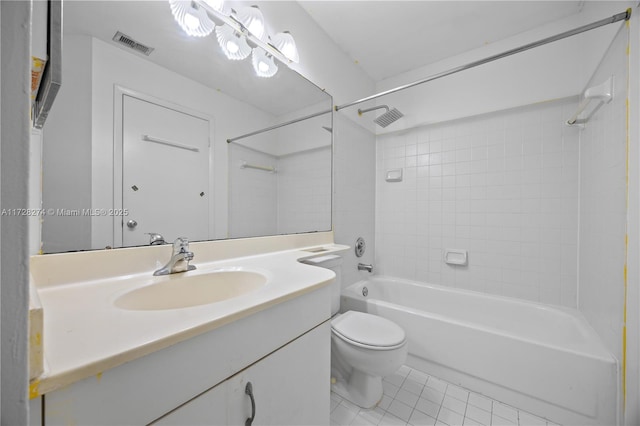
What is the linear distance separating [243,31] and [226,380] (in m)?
1.43

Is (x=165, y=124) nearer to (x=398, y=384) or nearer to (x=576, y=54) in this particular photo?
(x=398, y=384)

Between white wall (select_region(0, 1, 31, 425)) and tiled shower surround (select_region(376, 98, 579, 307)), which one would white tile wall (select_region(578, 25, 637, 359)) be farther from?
white wall (select_region(0, 1, 31, 425))

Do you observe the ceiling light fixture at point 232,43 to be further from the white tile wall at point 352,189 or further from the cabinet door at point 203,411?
the cabinet door at point 203,411

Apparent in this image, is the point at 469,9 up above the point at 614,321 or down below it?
above

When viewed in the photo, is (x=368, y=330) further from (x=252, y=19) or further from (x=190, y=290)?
(x=252, y=19)

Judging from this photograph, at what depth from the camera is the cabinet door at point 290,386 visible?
1.90 ft

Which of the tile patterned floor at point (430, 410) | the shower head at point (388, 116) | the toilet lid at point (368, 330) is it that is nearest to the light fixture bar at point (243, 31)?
the shower head at point (388, 116)

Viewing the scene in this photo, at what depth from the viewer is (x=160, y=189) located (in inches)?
35.9

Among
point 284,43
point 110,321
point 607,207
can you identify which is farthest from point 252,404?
point 607,207

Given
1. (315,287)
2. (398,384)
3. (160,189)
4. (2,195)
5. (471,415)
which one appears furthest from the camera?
(398,384)

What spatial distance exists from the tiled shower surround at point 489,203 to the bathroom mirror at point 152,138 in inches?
53.2

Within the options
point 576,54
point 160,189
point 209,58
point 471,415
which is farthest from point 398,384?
point 576,54

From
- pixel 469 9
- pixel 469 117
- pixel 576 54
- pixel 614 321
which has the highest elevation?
pixel 469 9

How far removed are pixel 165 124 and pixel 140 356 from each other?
835mm
